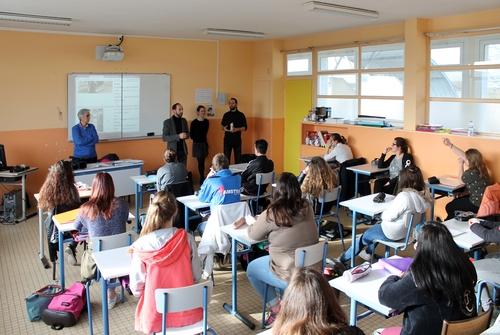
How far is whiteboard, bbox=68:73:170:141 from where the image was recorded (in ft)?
26.7

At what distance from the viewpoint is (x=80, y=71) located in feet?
26.6

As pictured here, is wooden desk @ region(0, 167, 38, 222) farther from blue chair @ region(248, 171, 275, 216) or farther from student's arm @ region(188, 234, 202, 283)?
student's arm @ region(188, 234, 202, 283)

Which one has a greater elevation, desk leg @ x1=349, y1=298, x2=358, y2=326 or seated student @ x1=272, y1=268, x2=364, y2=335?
seated student @ x1=272, y1=268, x2=364, y2=335

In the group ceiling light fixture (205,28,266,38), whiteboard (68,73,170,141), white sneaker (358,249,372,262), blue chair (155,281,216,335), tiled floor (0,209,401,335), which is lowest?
tiled floor (0,209,401,335)

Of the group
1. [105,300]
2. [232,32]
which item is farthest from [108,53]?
[105,300]

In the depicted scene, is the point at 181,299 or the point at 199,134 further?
the point at 199,134

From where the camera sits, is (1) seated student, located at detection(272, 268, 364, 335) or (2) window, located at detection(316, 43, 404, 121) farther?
(2) window, located at detection(316, 43, 404, 121)

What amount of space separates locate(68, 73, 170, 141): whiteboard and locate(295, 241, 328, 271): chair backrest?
236 inches

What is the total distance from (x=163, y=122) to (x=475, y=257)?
6195mm

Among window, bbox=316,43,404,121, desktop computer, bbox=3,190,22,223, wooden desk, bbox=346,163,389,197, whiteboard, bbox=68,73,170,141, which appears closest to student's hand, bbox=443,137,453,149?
wooden desk, bbox=346,163,389,197

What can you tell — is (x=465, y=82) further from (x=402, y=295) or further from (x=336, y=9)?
(x=402, y=295)

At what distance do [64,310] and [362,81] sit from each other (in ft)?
20.0

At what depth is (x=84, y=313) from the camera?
159 inches

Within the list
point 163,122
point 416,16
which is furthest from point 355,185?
point 163,122
